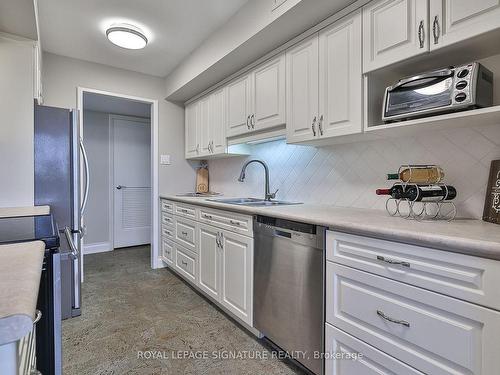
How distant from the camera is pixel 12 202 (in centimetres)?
212

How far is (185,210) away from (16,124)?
1.48 meters

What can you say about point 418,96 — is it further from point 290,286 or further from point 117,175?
point 117,175

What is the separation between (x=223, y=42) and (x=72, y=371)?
8.29 feet

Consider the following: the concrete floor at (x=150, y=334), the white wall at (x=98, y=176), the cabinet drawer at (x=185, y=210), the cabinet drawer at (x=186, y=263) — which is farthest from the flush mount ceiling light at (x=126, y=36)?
the concrete floor at (x=150, y=334)

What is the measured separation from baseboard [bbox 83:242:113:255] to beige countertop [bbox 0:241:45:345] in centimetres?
373

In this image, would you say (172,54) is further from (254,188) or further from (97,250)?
(97,250)

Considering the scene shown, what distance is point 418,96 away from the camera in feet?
4.54

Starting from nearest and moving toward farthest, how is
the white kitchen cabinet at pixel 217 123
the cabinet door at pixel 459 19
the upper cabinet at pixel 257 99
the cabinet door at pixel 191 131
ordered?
the cabinet door at pixel 459 19 → the upper cabinet at pixel 257 99 → the white kitchen cabinet at pixel 217 123 → the cabinet door at pixel 191 131

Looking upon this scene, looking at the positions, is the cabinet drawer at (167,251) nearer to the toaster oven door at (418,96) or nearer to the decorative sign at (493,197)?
the toaster oven door at (418,96)

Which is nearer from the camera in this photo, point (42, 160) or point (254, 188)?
point (42, 160)

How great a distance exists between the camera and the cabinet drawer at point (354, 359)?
3.77 feet

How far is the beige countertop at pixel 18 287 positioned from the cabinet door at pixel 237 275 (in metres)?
1.25

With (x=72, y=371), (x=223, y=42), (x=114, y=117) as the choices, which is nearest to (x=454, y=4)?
(x=223, y=42)

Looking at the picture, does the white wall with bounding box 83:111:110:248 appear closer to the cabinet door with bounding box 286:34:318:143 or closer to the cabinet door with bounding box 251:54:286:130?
the cabinet door with bounding box 251:54:286:130
